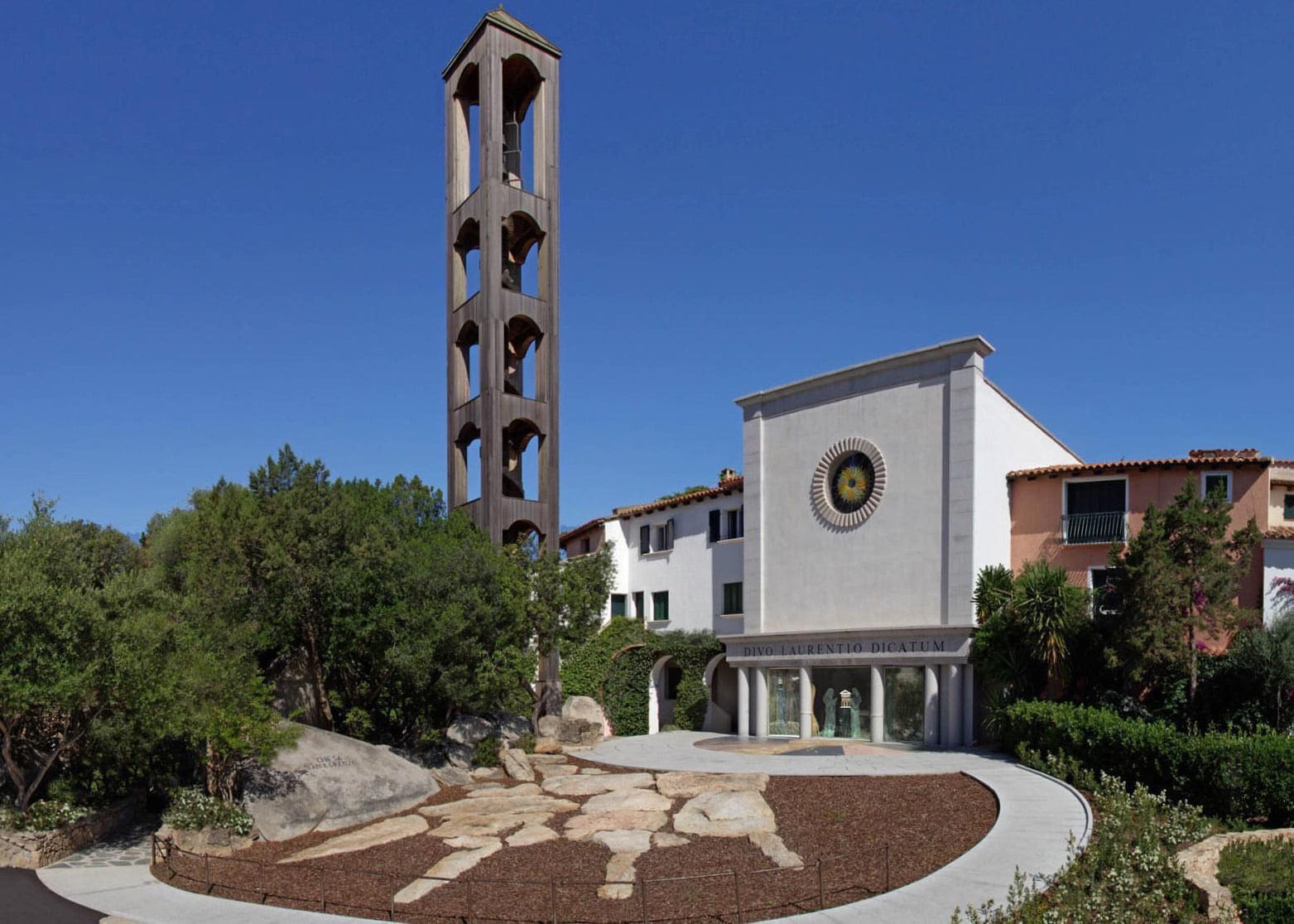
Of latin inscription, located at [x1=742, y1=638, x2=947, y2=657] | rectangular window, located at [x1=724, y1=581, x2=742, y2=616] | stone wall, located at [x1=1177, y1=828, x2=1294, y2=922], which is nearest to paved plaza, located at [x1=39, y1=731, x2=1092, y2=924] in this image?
stone wall, located at [x1=1177, y1=828, x2=1294, y2=922]

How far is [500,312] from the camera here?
136ft

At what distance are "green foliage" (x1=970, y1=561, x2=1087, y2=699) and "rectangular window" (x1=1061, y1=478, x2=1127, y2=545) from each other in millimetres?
2099

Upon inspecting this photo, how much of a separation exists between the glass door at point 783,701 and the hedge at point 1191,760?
41.2 ft

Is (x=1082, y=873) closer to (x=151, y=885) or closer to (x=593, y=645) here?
(x=151, y=885)

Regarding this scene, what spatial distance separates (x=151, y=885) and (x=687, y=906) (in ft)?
33.2

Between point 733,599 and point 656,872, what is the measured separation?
25.0m

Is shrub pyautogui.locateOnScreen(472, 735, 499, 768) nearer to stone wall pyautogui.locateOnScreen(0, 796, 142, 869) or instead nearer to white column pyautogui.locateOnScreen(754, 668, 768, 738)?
stone wall pyautogui.locateOnScreen(0, 796, 142, 869)

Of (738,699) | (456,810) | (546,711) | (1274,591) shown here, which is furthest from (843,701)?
(456,810)

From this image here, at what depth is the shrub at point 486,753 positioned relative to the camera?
29.1 m

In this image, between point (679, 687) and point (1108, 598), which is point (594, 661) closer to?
point (679, 687)

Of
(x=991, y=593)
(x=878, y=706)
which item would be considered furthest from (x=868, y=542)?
(x=878, y=706)

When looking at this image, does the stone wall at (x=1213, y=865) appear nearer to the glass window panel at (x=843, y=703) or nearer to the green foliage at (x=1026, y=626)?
the green foliage at (x=1026, y=626)

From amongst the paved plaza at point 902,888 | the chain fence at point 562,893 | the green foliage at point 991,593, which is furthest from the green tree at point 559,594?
the chain fence at point 562,893

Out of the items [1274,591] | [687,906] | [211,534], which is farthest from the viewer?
[1274,591]
